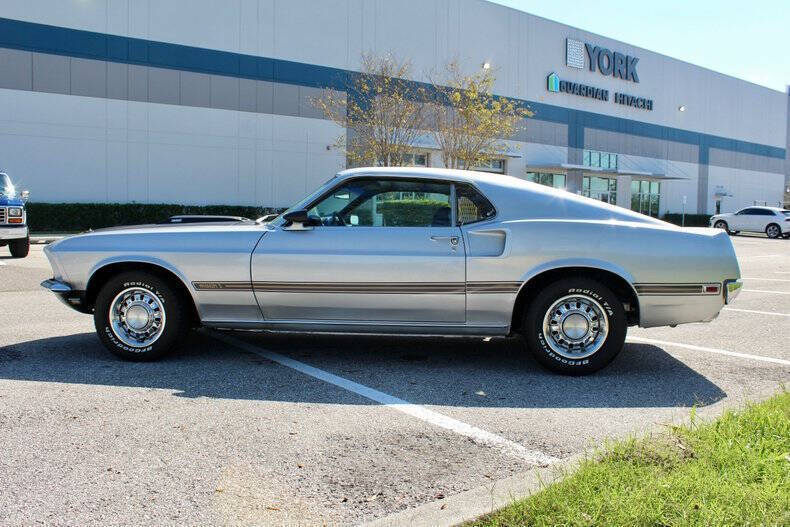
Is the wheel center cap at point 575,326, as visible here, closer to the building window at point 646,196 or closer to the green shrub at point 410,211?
the green shrub at point 410,211

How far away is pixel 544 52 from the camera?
40.8 meters

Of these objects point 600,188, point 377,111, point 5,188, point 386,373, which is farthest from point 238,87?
point 600,188

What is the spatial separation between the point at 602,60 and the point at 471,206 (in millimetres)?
42752

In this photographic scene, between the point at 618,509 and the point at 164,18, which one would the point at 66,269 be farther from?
the point at 164,18

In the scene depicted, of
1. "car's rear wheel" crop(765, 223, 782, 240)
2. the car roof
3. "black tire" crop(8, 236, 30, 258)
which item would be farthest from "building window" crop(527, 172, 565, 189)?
the car roof

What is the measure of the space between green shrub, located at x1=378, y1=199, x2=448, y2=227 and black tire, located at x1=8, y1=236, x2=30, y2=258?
1225cm

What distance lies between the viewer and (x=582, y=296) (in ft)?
17.3

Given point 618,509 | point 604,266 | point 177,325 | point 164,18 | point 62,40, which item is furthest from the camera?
point 164,18

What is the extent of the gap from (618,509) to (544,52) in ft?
134

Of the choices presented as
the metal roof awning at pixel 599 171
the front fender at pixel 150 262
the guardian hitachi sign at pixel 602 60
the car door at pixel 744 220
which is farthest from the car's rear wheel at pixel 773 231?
the front fender at pixel 150 262

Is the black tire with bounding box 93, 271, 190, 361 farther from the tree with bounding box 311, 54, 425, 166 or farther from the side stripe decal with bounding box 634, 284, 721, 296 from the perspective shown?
the tree with bounding box 311, 54, 425, 166

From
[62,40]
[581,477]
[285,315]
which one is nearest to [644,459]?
[581,477]

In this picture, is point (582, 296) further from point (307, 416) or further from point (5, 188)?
point (5, 188)

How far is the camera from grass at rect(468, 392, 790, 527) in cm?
284
